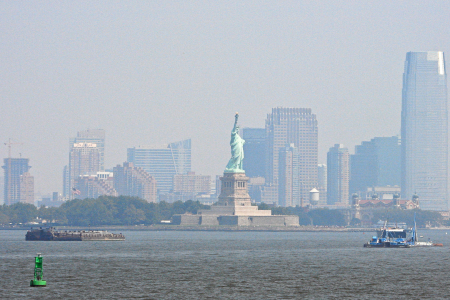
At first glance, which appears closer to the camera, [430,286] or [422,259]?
[430,286]

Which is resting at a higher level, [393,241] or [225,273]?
[393,241]

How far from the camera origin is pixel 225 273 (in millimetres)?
114125

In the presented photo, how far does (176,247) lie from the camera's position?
17212 cm

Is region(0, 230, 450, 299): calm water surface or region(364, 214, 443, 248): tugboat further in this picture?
region(364, 214, 443, 248): tugboat

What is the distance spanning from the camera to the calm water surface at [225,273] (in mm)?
92688

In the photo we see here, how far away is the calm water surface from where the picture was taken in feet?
304

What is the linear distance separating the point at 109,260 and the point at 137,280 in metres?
30.1

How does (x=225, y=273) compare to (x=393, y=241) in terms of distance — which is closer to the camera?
(x=225, y=273)

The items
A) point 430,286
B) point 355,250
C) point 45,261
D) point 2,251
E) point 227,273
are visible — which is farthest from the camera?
point 355,250

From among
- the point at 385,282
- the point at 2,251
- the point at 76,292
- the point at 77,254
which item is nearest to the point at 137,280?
the point at 76,292

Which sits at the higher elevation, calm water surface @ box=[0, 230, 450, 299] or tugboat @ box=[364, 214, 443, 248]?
tugboat @ box=[364, 214, 443, 248]

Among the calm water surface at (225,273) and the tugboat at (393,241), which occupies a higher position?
the tugboat at (393,241)

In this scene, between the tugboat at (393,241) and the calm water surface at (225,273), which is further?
the tugboat at (393,241)

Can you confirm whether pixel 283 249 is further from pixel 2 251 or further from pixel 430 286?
pixel 430 286
